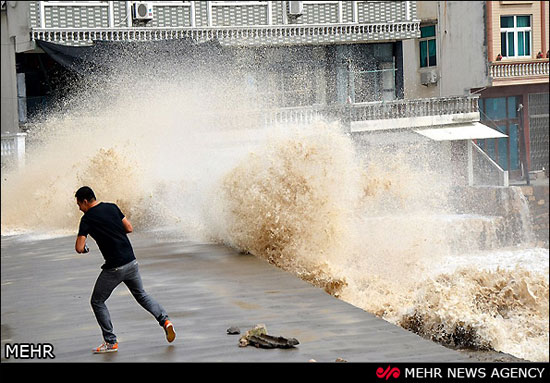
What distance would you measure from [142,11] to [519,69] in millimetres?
13636

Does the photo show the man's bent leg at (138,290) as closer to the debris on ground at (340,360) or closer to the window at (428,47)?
the debris on ground at (340,360)

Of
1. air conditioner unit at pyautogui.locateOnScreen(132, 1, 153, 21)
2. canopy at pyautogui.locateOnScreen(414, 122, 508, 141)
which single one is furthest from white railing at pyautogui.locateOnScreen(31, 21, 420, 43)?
canopy at pyautogui.locateOnScreen(414, 122, 508, 141)

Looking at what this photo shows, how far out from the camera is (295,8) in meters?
27.8

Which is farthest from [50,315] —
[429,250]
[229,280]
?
[429,250]

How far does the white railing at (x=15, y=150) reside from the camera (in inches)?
758

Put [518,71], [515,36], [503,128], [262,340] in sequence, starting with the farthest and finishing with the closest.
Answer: [515,36]
[503,128]
[518,71]
[262,340]

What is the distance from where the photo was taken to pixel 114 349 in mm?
7270

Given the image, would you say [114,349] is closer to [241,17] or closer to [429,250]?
[429,250]

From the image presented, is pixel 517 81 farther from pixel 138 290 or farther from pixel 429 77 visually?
pixel 138 290

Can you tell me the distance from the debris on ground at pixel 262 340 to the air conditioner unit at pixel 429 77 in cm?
2434

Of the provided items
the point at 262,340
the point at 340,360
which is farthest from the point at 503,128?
the point at 340,360
